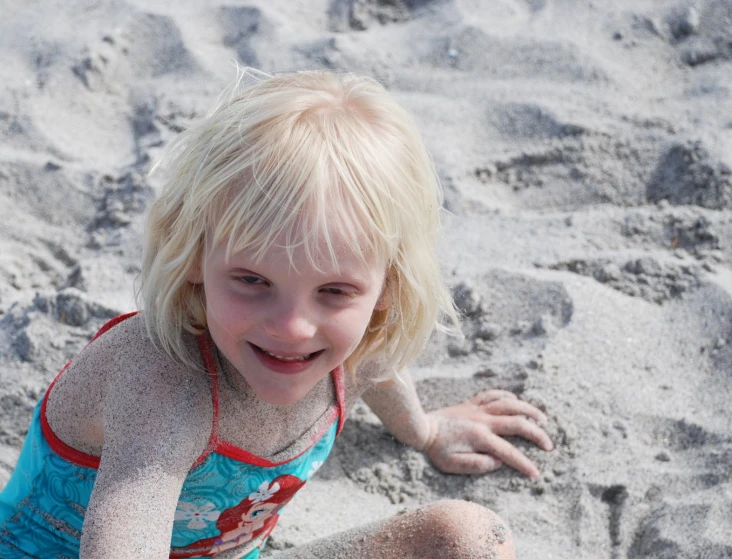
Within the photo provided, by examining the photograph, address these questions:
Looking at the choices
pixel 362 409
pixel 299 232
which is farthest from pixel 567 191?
pixel 299 232

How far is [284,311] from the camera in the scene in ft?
4.09

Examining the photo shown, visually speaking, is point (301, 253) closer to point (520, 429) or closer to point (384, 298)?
point (384, 298)

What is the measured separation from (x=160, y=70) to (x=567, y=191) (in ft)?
4.41

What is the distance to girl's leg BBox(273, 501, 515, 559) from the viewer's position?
4.68ft

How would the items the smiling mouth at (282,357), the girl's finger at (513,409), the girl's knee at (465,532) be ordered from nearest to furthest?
the smiling mouth at (282,357)
the girl's knee at (465,532)
the girl's finger at (513,409)

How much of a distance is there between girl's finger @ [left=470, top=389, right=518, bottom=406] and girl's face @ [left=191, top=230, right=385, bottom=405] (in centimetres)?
70

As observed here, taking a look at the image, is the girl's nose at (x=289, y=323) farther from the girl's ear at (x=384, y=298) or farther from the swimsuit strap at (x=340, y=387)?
the swimsuit strap at (x=340, y=387)

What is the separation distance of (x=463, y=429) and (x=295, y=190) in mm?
888

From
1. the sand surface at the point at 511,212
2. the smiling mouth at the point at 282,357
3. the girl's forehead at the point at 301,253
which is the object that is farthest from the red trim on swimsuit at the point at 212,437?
the sand surface at the point at 511,212

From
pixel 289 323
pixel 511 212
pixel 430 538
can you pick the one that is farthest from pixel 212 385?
pixel 511 212

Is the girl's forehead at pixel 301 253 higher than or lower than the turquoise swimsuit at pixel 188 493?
higher

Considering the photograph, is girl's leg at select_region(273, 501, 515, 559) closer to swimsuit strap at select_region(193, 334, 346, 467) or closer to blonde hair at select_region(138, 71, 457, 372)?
swimsuit strap at select_region(193, 334, 346, 467)

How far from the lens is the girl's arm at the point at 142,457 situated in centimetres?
122

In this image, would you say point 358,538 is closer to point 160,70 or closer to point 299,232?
point 299,232
